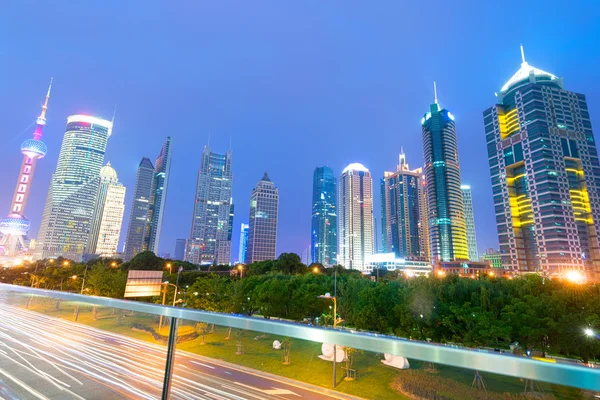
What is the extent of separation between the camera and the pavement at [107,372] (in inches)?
77.9

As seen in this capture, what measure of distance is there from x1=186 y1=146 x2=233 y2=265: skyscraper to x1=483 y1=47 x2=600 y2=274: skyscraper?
5232 inches

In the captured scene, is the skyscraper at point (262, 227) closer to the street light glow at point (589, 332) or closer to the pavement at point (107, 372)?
the street light glow at point (589, 332)

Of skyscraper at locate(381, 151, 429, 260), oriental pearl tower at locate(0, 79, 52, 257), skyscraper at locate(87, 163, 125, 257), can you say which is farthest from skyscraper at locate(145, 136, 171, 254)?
skyscraper at locate(381, 151, 429, 260)

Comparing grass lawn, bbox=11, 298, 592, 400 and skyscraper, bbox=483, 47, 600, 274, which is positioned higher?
skyscraper, bbox=483, 47, 600, 274

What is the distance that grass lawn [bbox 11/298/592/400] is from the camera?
1.35 m

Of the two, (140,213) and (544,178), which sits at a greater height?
(140,213)

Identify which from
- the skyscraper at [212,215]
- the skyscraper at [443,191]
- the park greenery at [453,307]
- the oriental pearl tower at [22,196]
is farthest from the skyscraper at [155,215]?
the park greenery at [453,307]

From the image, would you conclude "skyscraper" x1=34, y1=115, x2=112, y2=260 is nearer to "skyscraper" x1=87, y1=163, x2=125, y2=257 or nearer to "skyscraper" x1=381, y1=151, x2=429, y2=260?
"skyscraper" x1=87, y1=163, x2=125, y2=257

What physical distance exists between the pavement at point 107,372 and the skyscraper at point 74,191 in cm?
16454

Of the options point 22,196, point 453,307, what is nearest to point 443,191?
point 453,307

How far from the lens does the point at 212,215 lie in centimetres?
17762

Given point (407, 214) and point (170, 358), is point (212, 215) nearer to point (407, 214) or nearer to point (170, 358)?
point (407, 214)

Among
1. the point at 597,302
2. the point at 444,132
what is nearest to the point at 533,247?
the point at 444,132

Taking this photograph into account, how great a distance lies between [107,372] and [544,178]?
10703 centimetres
